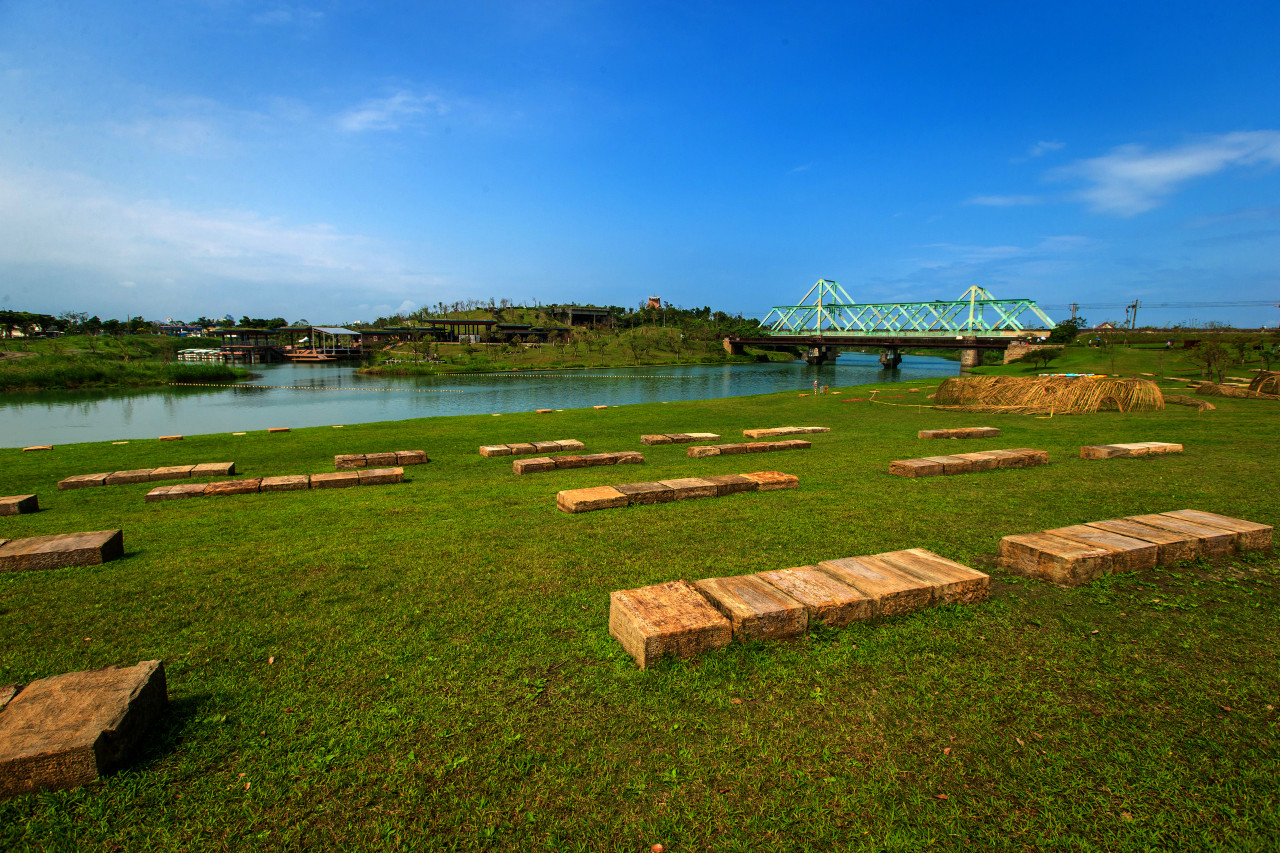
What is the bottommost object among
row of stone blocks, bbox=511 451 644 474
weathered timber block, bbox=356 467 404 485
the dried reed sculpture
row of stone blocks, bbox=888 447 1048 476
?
weathered timber block, bbox=356 467 404 485

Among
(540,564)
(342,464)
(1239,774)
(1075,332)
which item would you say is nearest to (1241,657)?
(1239,774)

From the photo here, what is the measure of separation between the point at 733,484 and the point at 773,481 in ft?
2.14

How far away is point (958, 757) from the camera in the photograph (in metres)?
2.66

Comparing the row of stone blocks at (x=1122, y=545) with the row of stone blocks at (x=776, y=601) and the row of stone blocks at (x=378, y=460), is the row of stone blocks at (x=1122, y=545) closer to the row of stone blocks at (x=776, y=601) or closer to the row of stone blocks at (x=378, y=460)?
the row of stone blocks at (x=776, y=601)

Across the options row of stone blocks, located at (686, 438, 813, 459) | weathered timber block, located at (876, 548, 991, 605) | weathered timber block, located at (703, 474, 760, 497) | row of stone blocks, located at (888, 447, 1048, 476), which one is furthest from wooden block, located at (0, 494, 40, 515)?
row of stone blocks, located at (888, 447, 1048, 476)

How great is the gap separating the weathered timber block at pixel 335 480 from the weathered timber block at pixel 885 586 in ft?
23.6

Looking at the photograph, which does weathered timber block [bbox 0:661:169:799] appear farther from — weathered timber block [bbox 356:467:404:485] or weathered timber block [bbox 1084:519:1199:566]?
weathered timber block [bbox 1084:519:1199:566]

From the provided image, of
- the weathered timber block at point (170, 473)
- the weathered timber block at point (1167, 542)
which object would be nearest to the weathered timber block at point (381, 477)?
the weathered timber block at point (170, 473)

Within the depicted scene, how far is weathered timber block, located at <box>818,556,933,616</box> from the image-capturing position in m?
3.80

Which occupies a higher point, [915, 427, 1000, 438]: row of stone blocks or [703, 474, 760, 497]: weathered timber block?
[915, 427, 1000, 438]: row of stone blocks

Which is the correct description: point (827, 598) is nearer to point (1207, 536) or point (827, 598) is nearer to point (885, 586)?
→ point (885, 586)

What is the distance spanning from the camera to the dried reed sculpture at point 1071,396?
623 inches

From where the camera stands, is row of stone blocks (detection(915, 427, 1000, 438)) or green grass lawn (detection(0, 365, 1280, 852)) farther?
row of stone blocks (detection(915, 427, 1000, 438))

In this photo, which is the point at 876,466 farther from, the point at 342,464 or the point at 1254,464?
the point at 342,464
